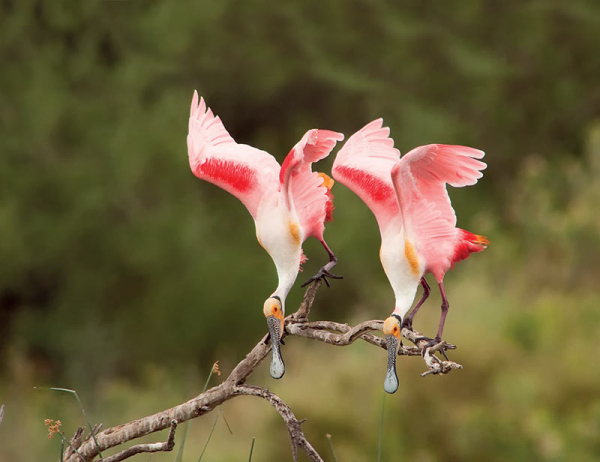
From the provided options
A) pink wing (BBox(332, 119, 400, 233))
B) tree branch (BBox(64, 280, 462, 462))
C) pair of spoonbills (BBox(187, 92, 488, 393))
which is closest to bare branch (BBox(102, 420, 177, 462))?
tree branch (BBox(64, 280, 462, 462))

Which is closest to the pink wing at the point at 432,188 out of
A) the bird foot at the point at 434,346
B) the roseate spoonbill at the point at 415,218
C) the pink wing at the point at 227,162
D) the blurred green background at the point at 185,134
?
the roseate spoonbill at the point at 415,218

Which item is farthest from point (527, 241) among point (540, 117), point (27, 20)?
point (27, 20)

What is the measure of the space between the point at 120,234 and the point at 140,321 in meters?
1.00

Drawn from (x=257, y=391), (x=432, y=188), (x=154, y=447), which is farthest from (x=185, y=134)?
(x=432, y=188)

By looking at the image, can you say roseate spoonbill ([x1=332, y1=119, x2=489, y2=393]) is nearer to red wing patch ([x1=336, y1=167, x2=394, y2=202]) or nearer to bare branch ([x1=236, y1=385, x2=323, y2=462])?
red wing patch ([x1=336, y1=167, x2=394, y2=202])

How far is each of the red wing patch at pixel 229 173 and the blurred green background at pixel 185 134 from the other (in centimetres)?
650

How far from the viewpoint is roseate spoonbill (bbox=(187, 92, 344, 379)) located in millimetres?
1470

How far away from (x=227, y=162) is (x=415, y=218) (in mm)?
385

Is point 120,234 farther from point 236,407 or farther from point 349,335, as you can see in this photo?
point 349,335

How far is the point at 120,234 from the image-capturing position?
1016cm

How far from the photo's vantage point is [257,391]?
1579 mm

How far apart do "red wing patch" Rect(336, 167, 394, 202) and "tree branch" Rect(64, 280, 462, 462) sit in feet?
0.65

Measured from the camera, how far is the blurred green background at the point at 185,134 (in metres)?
9.75

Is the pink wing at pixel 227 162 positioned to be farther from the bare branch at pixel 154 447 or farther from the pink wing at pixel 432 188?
the bare branch at pixel 154 447
